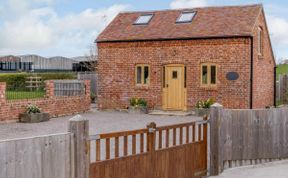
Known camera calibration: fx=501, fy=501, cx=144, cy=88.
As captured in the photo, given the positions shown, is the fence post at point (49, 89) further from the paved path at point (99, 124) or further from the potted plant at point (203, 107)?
the potted plant at point (203, 107)

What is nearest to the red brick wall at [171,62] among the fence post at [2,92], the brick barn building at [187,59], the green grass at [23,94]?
the brick barn building at [187,59]

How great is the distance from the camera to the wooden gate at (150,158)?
24.7 ft

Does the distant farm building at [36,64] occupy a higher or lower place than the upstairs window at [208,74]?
higher

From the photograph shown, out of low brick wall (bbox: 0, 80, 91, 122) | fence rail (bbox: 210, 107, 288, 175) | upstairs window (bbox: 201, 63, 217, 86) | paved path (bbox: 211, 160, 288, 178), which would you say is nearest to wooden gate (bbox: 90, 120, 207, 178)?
fence rail (bbox: 210, 107, 288, 175)

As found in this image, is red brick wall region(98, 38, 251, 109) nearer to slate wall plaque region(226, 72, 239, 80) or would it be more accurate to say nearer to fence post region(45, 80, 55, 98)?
slate wall plaque region(226, 72, 239, 80)

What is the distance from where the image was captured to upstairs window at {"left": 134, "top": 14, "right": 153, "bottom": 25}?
2736 cm

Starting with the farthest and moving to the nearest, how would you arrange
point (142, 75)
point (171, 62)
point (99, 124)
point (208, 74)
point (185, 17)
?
point (185, 17)
point (142, 75)
point (171, 62)
point (208, 74)
point (99, 124)

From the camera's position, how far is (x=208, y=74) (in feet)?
80.6

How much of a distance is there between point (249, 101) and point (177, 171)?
14788mm

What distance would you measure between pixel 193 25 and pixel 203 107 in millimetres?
4481

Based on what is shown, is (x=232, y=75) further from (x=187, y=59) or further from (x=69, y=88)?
(x=69, y=88)

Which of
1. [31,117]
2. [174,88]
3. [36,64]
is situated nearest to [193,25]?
[174,88]

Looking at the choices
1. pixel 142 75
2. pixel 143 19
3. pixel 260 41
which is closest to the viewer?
pixel 142 75

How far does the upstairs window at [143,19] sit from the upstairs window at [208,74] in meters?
4.62
